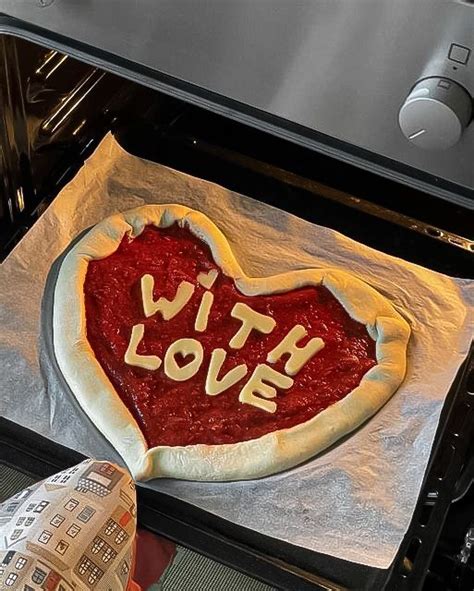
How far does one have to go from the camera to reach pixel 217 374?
3.20 ft

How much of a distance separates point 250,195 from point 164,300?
17 cm

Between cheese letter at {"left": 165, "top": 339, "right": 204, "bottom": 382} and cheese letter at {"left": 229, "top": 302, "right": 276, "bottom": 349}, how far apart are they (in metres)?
0.04

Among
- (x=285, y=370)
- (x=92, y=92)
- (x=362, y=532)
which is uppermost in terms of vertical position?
(x=92, y=92)

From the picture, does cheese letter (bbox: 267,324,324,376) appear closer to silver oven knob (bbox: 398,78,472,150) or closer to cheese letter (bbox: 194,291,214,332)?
cheese letter (bbox: 194,291,214,332)

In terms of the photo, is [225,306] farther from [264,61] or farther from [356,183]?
[264,61]

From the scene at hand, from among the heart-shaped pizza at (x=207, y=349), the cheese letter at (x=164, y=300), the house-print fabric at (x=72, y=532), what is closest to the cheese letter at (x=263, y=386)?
the heart-shaped pizza at (x=207, y=349)

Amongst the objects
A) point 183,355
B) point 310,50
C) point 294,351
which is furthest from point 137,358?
point 310,50

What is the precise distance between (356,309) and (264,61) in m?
0.40

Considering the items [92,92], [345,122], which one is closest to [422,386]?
[345,122]

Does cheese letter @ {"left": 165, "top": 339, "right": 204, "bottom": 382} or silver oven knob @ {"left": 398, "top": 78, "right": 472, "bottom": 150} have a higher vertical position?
silver oven knob @ {"left": 398, "top": 78, "right": 472, "bottom": 150}

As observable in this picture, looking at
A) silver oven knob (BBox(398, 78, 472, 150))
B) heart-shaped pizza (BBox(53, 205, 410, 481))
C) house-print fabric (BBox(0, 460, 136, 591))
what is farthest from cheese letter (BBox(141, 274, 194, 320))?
silver oven knob (BBox(398, 78, 472, 150))

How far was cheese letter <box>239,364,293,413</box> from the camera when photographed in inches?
37.8

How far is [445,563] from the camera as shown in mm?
875

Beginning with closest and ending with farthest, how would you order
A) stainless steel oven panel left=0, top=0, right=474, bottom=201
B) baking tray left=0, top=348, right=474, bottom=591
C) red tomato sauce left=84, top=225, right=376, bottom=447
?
stainless steel oven panel left=0, top=0, right=474, bottom=201 → baking tray left=0, top=348, right=474, bottom=591 → red tomato sauce left=84, top=225, right=376, bottom=447
